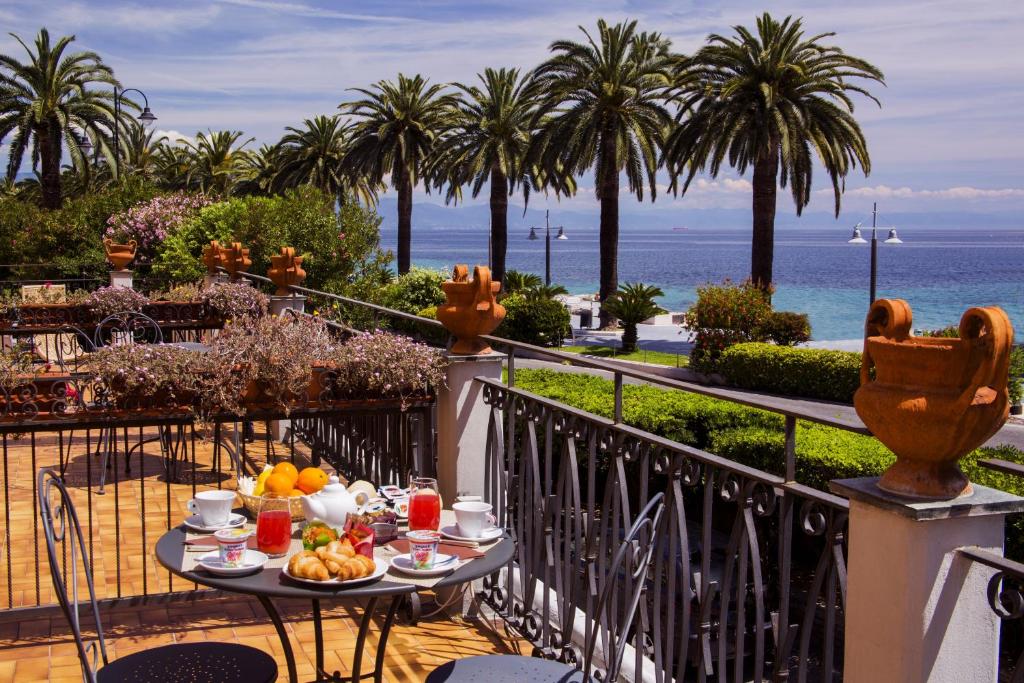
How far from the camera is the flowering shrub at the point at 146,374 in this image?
→ 4.12 m

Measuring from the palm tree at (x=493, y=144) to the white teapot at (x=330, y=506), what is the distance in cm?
2894

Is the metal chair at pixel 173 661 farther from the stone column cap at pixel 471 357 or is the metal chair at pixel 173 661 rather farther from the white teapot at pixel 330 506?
the stone column cap at pixel 471 357

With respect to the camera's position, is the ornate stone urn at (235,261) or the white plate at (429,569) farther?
the ornate stone urn at (235,261)

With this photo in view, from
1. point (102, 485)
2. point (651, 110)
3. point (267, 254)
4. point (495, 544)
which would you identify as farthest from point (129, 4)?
point (495, 544)

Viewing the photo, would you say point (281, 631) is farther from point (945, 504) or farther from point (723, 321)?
point (723, 321)

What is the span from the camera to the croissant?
261cm

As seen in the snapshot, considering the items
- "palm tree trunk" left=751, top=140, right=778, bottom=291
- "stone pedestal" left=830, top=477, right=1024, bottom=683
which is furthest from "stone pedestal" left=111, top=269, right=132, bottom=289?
"palm tree trunk" left=751, top=140, right=778, bottom=291

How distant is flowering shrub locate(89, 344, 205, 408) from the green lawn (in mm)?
23029

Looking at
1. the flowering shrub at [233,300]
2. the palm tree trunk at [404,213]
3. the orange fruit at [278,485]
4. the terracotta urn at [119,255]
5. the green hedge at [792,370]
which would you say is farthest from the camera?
the palm tree trunk at [404,213]

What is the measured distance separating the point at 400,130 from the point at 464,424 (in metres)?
31.9

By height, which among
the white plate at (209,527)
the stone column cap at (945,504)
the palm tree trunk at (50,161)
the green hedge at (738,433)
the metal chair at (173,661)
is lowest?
the green hedge at (738,433)

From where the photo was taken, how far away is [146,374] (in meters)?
4.17

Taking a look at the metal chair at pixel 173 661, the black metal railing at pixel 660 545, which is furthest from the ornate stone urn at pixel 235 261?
the metal chair at pixel 173 661

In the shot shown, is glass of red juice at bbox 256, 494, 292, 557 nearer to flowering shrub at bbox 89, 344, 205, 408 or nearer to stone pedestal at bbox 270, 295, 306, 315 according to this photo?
flowering shrub at bbox 89, 344, 205, 408
